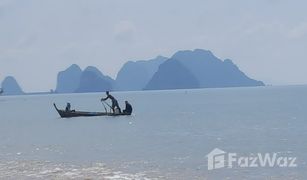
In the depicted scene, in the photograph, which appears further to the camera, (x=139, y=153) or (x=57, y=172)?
(x=139, y=153)

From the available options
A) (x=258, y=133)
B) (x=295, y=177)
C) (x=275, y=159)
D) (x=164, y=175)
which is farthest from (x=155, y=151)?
(x=258, y=133)

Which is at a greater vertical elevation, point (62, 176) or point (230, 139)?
point (230, 139)

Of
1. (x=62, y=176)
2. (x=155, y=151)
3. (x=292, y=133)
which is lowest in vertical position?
(x=62, y=176)

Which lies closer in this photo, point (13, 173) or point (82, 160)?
point (13, 173)

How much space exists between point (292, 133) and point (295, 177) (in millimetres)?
21153

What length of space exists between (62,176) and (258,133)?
23.5 m

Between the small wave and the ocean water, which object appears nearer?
the small wave

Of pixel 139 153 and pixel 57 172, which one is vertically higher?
pixel 139 153

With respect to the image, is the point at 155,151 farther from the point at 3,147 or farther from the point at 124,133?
the point at 124,133

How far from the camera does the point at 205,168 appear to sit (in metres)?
23.2

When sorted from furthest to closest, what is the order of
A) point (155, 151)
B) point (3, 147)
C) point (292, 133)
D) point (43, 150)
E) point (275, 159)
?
1. point (292, 133)
2. point (3, 147)
3. point (43, 150)
4. point (155, 151)
5. point (275, 159)

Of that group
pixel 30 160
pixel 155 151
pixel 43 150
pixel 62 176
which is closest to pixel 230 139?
pixel 155 151

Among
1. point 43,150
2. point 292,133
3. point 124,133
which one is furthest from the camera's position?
point 124,133

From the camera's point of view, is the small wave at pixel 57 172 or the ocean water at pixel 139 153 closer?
the small wave at pixel 57 172
